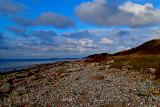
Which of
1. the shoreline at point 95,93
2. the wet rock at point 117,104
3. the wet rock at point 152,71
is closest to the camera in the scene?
the wet rock at point 117,104

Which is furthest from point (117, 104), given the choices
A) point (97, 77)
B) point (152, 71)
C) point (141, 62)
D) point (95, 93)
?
point (141, 62)

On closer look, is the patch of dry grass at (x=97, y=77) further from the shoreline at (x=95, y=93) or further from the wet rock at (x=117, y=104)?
the wet rock at (x=117, y=104)

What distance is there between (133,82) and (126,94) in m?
7.01

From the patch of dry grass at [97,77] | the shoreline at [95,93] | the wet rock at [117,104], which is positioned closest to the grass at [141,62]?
the shoreline at [95,93]

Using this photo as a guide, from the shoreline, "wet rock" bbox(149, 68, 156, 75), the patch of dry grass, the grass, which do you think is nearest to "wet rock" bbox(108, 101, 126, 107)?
the shoreline

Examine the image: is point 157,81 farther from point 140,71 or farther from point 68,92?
point 68,92

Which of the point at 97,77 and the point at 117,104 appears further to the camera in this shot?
the point at 97,77

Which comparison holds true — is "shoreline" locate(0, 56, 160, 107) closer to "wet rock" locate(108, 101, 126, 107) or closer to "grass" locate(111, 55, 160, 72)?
"wet rock" locate(108, 101, 126, 107)

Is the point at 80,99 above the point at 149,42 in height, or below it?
below

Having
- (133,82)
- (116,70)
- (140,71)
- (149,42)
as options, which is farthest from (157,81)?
(149,42)

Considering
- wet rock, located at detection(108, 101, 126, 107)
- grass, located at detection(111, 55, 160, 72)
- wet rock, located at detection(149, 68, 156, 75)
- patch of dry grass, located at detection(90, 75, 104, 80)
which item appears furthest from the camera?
grass, located at detection(111, 55, 160, 72)

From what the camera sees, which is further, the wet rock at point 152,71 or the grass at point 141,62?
the grass at point 141,62

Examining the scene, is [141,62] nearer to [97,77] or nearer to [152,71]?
[152,71]

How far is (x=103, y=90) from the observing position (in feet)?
106
